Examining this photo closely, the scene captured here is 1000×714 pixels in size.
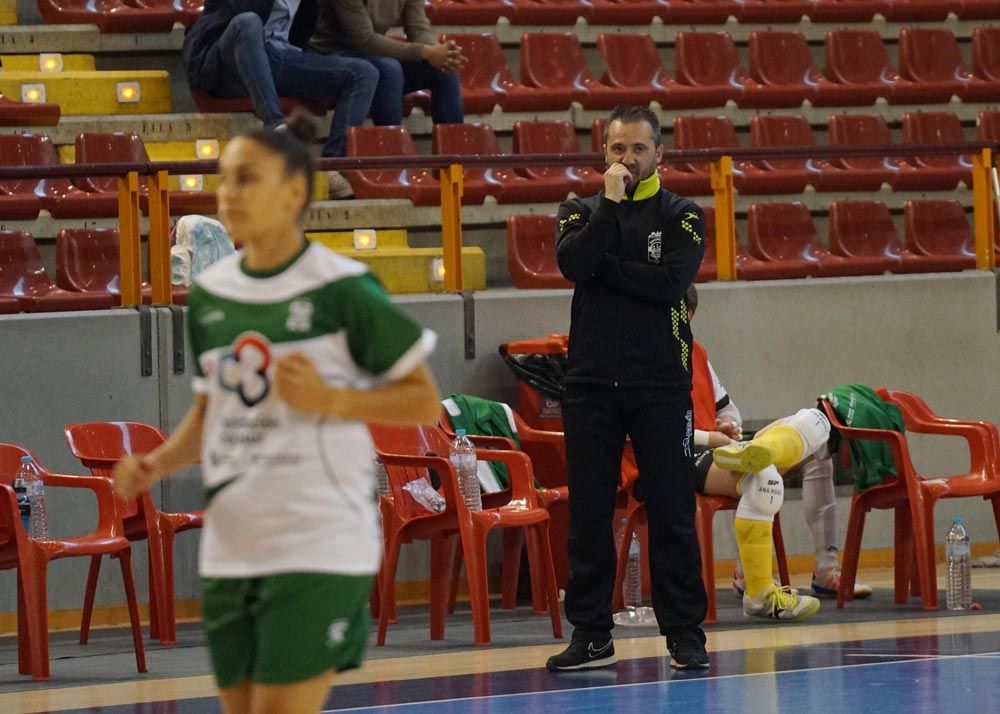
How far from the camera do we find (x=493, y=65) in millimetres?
11008

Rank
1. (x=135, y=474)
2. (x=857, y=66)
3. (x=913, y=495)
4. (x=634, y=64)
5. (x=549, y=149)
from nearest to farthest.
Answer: (x=135, y=474)
(x=913, y=495)
(x=549, y=149)
(x=634, y=64)
(x=857, y=66)

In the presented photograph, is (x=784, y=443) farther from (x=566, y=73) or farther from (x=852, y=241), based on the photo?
(x=566, y=73)

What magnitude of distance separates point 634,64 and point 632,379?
5926 millimetres

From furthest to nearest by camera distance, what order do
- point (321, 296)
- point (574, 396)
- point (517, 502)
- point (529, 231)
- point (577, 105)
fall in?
point (577, 105) < point (529, 231) < point (517, 502) < point (574, 396) < point (321, 296)

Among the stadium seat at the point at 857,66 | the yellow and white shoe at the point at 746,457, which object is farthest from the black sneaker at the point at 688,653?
the stadium seat at the point at 857,66

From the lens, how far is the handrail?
774 centimetres

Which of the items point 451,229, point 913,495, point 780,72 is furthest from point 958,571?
Answer: point 780,72

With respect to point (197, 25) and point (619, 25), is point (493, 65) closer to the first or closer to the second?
point (619, 25)

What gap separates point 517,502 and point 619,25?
217 inches

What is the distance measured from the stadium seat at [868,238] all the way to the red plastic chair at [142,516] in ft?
13.0

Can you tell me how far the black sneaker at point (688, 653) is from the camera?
588 centimetres

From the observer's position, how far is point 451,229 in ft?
27.5

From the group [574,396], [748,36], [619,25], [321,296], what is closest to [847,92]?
[748,36]

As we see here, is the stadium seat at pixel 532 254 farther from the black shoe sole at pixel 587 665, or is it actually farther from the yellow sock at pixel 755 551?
the black shoe sole at pixel 587 665
